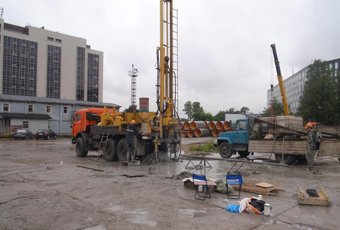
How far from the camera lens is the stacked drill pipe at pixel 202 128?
4647 cm

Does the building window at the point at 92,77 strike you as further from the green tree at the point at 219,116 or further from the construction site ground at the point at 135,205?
the construction site ground at the point at 135,205

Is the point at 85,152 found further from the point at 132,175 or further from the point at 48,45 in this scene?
the point at 48,45

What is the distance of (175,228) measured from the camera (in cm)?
600

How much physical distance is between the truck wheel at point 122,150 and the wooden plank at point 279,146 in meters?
6.52

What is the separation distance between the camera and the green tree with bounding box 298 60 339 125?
4875 cm

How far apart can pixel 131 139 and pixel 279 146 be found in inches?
286

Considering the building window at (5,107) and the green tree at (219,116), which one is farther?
the green tree at (219,116)

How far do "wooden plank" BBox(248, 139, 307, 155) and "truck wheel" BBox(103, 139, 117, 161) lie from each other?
282 inches

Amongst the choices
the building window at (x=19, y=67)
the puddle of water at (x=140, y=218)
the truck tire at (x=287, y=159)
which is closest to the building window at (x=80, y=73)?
the building window at (x=19, y=67)

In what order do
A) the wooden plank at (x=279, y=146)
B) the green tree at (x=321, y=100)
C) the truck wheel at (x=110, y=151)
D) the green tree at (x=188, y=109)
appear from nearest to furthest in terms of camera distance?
1. the wooden plank at (x=279, y=146)
2. the truck wheel at (x=110, y=151)
3. the green tree at (x=321, y=100)
4. the green tree at (x=188, y=109)

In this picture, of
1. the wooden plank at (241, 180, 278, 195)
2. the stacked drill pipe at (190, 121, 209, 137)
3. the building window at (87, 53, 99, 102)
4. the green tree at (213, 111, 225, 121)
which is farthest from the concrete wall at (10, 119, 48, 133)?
the green tree at (213, 111, 225, 121)

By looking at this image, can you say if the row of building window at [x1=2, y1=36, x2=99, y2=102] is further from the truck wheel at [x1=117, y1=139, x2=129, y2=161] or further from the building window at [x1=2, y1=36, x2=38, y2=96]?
the truck wheel at [x1=117, y1=139, x2=129, y2=161]

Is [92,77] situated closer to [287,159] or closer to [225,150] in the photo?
[225,150]

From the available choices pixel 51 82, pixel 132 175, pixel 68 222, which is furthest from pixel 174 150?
pixel 51 82
